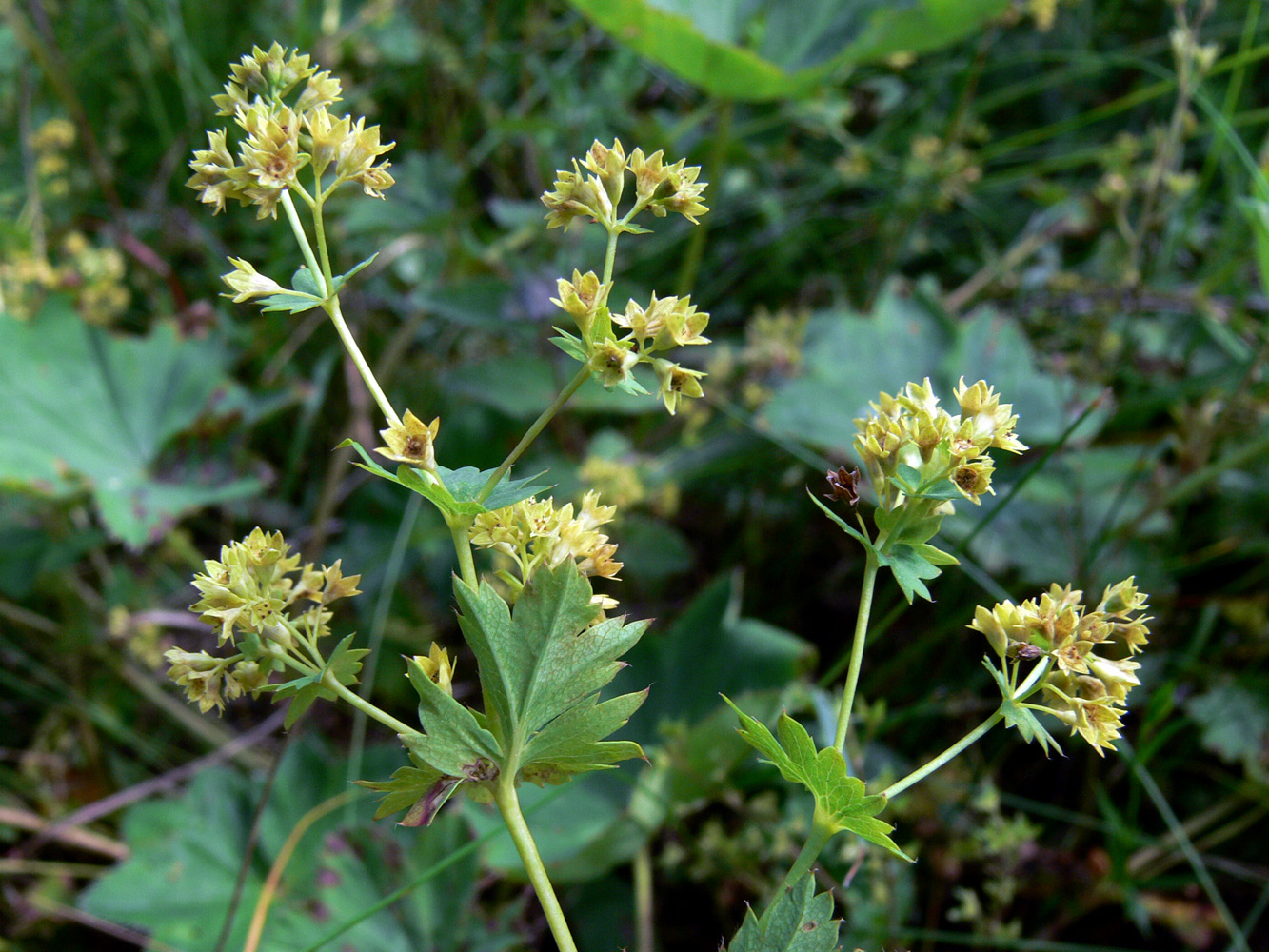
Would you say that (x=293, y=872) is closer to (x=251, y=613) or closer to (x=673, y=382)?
(x=251, y=613)

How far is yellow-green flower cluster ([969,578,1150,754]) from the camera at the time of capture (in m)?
0.64

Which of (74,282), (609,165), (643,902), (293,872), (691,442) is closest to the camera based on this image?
(609,165)

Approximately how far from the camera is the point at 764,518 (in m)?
2.13

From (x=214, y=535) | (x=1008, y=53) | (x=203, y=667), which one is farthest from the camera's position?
(x=1008, y=53)

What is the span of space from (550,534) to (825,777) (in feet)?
0.82

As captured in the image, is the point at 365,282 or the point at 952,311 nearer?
the point at 952,311

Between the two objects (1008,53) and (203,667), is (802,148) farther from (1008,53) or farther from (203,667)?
(203,667)

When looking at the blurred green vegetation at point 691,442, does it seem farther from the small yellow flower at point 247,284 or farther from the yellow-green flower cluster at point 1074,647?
the small yellow flower at point 247,284

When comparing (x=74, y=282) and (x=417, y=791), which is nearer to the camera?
(x=417, y=791)

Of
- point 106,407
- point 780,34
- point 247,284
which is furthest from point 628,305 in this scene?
point 780,34

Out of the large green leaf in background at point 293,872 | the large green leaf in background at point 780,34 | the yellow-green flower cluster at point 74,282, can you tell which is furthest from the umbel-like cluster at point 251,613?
the yellow-green flower cluster at point 74,282

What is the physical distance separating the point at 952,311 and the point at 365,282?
1.65 meters

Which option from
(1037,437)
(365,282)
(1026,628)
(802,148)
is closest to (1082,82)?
(802,148)

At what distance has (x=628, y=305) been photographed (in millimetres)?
646
